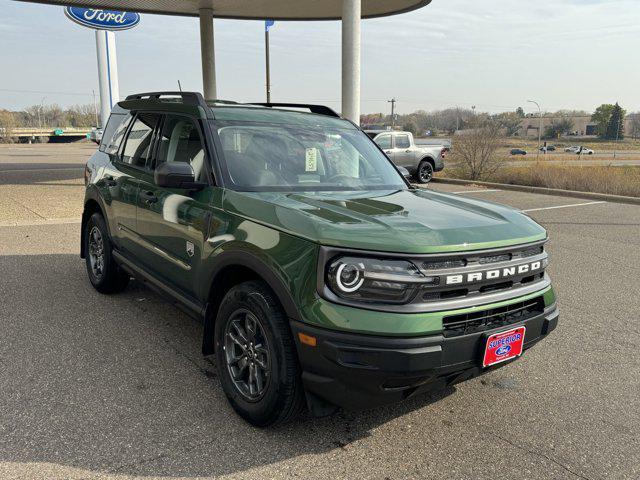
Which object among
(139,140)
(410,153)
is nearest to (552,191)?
(410,153)

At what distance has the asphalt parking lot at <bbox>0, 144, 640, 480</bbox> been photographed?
9.00ft

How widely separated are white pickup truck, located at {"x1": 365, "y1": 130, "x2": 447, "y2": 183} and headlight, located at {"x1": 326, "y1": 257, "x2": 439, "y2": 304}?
1508 centimetres

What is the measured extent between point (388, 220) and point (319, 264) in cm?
53

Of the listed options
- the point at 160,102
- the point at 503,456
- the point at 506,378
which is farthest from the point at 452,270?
the point at 160,102

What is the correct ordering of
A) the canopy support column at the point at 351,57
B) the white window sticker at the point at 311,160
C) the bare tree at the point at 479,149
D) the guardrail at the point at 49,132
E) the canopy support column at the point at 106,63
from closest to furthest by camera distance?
the white window sticker at the point at 311,160
the canopy support column at the point at 351,57
the bare tree at the point at 479,149
the canopy support column at the point at 106,63
the guardrail at the point at 49,132

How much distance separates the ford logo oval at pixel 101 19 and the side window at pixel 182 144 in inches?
1009

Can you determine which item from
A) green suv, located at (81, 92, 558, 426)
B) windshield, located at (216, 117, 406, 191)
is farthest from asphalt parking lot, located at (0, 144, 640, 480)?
windshield, located at (216, 117, 406, 191)

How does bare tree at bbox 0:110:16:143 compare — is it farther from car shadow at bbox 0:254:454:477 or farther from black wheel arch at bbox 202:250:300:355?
black wheel arch at bbox 202:250:300:355

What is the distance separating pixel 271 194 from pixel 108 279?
270cm

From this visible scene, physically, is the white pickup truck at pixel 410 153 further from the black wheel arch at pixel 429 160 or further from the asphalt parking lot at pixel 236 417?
the asphalt parking lot at pixel 236 417

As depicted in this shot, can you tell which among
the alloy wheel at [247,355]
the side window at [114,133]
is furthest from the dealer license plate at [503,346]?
the side window at [114,133]

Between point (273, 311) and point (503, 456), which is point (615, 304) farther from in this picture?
point (273, 311)

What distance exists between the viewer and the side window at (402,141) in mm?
18047

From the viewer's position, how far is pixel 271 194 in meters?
3.36
